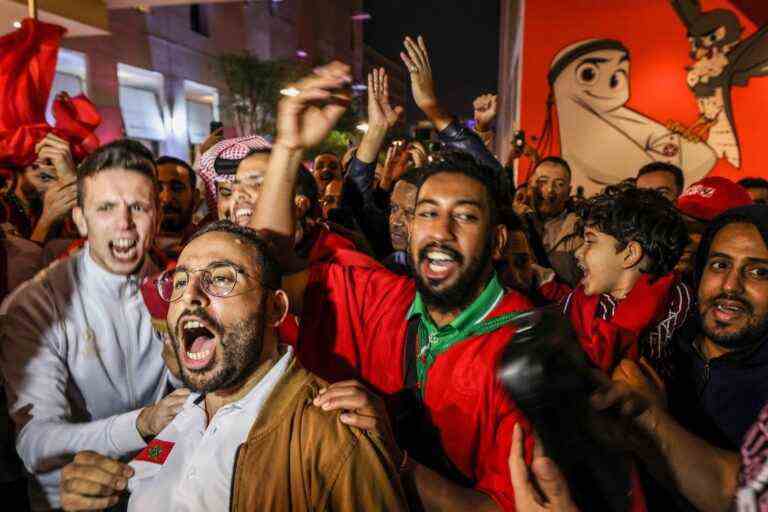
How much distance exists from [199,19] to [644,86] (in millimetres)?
18973

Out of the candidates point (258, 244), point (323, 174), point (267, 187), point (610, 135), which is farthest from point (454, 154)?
point (610, 135)

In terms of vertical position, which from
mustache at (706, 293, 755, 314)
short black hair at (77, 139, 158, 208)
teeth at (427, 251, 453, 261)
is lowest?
mustache at (706, 293, 755, 314)

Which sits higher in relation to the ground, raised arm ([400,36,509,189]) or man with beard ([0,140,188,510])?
raised arm ([400,36,509,189])

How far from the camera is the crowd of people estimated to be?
1.53 meters

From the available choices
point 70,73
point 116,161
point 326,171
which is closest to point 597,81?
point 326,171

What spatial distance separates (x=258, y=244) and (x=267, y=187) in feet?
1.75

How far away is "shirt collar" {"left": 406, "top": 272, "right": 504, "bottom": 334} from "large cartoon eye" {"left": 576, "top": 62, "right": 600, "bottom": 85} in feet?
30.6

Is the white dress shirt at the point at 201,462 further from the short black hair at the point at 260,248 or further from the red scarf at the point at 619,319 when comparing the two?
the red scarf at the point at 619,319

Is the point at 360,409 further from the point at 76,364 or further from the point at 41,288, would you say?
the point at 41,288

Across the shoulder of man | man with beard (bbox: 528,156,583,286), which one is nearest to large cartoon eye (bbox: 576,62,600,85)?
man with beard (bbox: 528,156,583,286)

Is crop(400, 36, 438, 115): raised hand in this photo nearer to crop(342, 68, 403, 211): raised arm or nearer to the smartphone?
crop(342, 68, 403, 211): raised arm

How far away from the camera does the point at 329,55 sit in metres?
41.0

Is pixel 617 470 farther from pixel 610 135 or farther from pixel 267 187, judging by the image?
pixel 610 135

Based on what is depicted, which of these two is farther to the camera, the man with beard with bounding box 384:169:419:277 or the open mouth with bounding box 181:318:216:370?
the man with beard with bounding box 384:169:419:277
